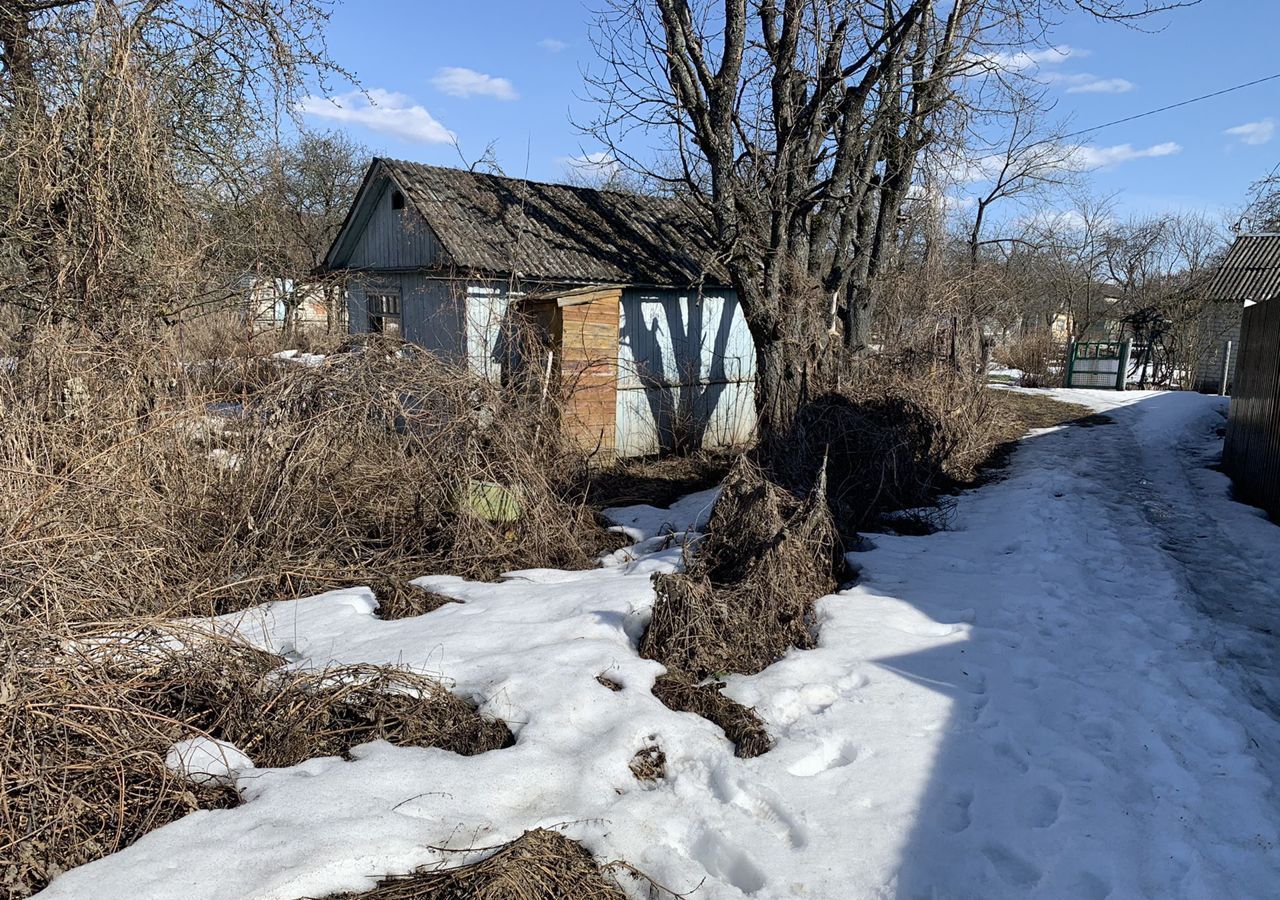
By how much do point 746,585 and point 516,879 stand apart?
2.69 meters

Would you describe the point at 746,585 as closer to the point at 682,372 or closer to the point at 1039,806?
the point at 1039,806

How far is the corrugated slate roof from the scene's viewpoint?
11.7 m

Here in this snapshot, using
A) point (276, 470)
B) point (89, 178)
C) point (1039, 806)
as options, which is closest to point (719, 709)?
point (1039, 806)

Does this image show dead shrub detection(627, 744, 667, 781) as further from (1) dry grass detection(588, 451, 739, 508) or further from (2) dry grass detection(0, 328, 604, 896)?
(1) dry grass detection(588, 451, 739, 508)

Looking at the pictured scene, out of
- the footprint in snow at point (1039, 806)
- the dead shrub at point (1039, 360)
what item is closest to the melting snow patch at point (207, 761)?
the footprint in snow at point (1039, 806)

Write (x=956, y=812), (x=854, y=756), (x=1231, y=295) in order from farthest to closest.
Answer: (x=1231, y=295)
(x=854, y=756)
(x=956, y=812)

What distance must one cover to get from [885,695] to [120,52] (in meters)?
7.51

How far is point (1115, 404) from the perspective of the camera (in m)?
18.3

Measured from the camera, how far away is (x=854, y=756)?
3.88 metres

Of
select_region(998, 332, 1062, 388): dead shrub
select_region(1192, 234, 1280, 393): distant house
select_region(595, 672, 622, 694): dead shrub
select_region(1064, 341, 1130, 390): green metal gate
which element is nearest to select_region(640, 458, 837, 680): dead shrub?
select_region(595, 672, 622, 694): dead shrub

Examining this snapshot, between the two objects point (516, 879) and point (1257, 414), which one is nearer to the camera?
point (516, 879)

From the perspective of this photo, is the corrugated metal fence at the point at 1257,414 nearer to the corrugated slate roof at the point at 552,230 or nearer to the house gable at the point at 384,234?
the corrugated slate roof at the point at 552,230

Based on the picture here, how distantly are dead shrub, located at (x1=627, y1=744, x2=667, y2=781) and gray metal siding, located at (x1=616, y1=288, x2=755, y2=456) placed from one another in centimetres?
884

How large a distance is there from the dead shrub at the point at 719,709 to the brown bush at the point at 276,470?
2325 millimetres
